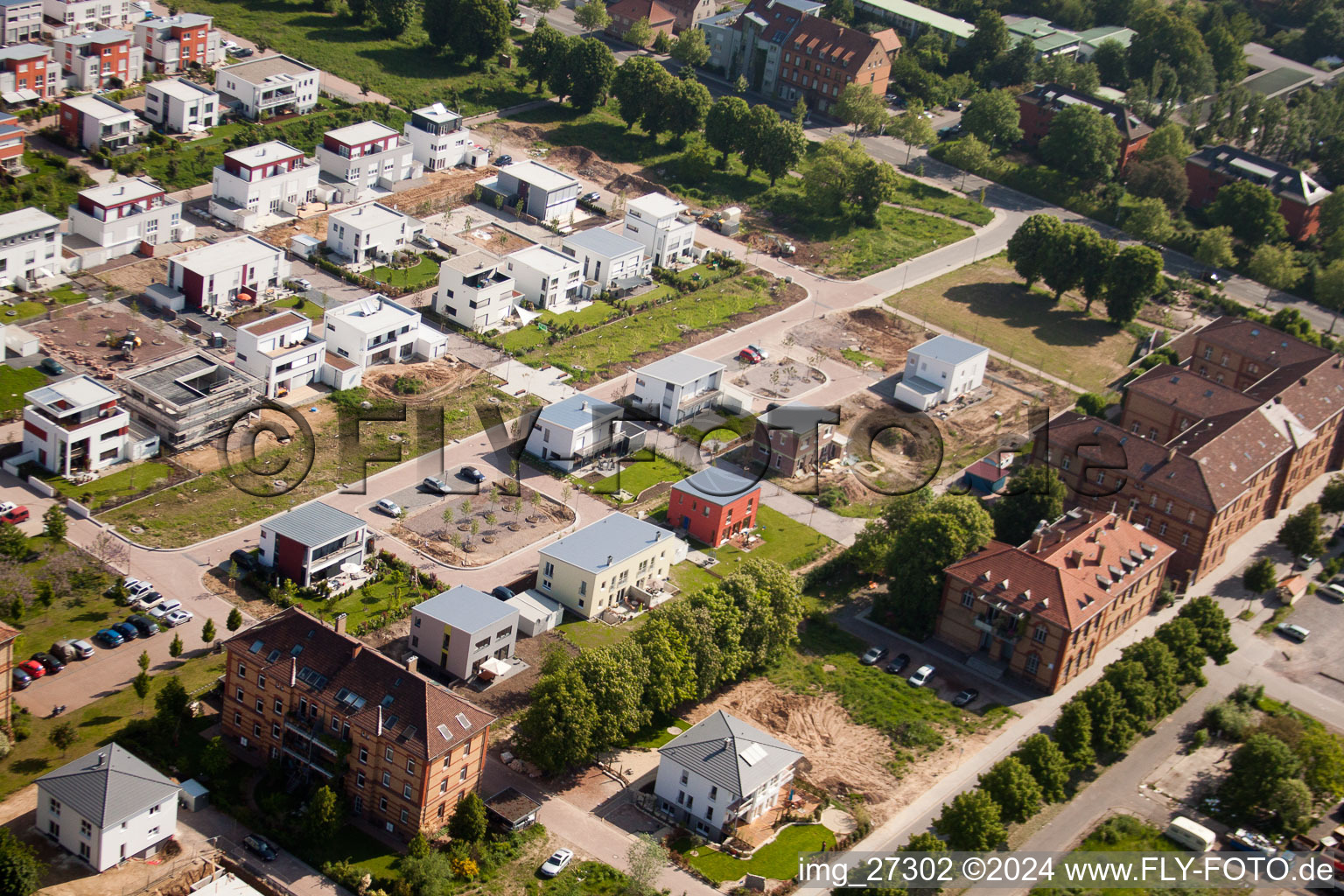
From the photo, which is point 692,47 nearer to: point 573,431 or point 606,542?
point 573,431

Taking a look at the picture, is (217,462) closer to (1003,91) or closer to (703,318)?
(703,318)

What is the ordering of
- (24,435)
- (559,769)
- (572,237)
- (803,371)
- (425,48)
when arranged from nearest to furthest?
(559,769) → (24,435) → (803,371) → (572,237) → (425,48)

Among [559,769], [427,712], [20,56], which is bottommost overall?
[559,769]

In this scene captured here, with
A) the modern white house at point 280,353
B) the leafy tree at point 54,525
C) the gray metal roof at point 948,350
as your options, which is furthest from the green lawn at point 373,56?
the leafy tree at point 54,525

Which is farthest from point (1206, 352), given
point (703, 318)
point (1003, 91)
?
point (1003, 91)

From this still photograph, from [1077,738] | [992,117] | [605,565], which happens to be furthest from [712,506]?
[992,117]

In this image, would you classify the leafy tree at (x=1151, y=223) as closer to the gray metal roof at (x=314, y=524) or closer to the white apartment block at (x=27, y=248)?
the gray metal roof at (x=314, y=524)
